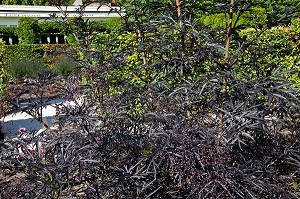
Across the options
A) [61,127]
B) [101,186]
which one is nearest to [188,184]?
[101,186]

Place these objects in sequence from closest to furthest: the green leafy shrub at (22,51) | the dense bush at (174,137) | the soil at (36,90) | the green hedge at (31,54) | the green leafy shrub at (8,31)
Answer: the dense bush at (174,137), the soil at (36,90), the green hedge at (31,54), the green leafy shrub at (22,51), the green leafy shrub at (8,31)

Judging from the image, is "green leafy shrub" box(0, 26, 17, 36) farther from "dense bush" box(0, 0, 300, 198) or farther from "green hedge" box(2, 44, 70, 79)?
"dense bush" box(0, 0, 300, 198)

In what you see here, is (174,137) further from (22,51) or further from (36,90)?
(22,51)

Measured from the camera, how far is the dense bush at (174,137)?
5.49 ft

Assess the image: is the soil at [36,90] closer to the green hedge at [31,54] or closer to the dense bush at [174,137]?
the dense bush at [174,137]

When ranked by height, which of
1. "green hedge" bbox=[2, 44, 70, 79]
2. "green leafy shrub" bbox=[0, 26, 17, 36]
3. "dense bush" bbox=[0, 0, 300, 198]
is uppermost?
"dense bush" bbox=[0, 0, 300, 198]

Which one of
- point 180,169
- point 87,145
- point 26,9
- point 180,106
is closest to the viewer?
point 180,169

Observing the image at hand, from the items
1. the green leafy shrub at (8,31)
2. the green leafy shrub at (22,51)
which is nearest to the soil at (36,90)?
the green leafy shrub at (22,51)

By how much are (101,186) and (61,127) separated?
44 cm

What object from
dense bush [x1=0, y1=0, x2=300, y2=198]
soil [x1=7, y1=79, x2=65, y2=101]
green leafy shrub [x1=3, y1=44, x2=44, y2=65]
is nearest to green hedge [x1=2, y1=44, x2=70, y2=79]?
green leafy shrub [x1=3, y1=44, x2=44, y2=65]

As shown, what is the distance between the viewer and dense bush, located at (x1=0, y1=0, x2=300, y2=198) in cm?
167

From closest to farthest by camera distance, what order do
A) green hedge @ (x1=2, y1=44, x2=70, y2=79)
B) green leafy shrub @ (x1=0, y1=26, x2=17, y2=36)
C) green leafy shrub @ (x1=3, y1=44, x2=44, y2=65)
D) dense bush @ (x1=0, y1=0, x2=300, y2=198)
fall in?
dense bush @ (x1=0, y1=0, x2=300, y2=198), green hedge @ (x1=2, y1=44, x2=70, y2=79), green leafy shrub @ (x1=3, y1=44, x2=44, y2=65), green leafy shrub @ (x1=0, y1=26, x2=17, y2=36)

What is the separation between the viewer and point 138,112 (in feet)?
7.51

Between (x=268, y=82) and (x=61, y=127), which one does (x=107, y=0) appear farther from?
(x=268, y=82)
